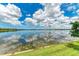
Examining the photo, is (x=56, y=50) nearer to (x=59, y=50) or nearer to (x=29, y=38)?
(x=59, y=50)

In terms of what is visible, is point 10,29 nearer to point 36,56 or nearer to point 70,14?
point 36,56

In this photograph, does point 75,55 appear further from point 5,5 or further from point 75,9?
point 5,5

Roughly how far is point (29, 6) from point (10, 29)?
1.10ft

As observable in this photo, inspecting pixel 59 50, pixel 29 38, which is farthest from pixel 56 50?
pixel 29 38

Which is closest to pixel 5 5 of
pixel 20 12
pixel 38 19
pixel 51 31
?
pixel 20 12

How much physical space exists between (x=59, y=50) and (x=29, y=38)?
0.36m

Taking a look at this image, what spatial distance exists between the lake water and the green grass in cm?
6

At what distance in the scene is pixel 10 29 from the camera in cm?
240

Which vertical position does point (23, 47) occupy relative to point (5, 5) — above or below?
below

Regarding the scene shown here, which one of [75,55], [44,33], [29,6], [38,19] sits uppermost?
[29,6]

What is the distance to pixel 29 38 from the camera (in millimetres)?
2408

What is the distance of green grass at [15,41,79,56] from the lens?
235cm

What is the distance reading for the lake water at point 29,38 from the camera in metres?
2.39

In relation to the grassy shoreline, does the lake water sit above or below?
above
